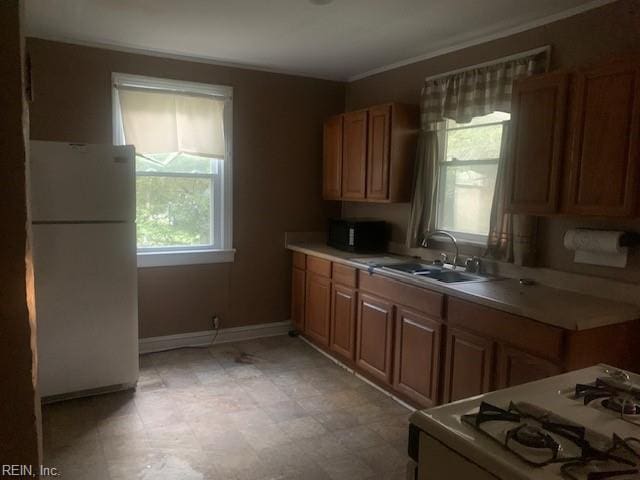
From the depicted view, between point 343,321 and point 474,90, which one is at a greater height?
point 474,90

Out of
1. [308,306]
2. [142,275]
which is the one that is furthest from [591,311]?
[142,275]

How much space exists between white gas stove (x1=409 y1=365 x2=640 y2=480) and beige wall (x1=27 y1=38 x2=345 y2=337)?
3301 millimetres

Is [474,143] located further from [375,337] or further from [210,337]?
[210,337]

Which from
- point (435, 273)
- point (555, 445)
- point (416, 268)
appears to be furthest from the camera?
point (416, 268)

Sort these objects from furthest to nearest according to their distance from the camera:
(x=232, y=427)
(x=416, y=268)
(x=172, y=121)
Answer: (x=172, y=121), (x=416, y=268), (x=232, y=427)

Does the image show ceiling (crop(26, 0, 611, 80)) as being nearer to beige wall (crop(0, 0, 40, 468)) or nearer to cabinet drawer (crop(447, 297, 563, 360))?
cabinet drawer (crop(447, 297, 563, 360))

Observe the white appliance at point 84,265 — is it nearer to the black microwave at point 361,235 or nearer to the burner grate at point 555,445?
the black microwave at point 361,235

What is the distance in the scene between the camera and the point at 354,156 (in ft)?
13.4

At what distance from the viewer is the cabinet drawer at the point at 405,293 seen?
2840 mm

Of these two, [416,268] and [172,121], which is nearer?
[416,268]

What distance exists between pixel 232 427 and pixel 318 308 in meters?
1.46

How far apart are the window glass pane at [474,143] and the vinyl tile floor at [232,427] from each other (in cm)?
179

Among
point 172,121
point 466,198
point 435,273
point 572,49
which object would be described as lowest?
point 435,273

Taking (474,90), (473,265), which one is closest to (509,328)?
(473,265)
